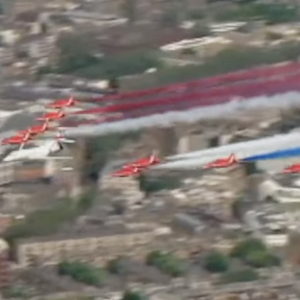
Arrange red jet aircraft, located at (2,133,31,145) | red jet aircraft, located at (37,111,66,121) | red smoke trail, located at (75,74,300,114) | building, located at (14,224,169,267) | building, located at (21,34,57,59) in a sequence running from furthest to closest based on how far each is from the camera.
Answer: building, located at (21,34,57,59)
red jet aircraft, located at (37,111,66,121)
red jet aircraft, located at (2,133,31,145)
building, located at (14,224,169,267)
red smoke trail, located at (75,74,300,114)

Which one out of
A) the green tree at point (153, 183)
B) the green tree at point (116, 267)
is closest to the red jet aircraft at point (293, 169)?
the green tree at point (153, 183)

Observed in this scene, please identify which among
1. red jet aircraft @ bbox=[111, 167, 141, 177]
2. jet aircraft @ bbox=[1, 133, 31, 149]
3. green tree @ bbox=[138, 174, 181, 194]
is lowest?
green tree @ bbox=[138, 174, 181, 194]

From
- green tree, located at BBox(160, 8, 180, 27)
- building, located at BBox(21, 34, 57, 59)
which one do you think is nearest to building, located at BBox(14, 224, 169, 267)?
building, located at BBox(21, 34, 57, 59)

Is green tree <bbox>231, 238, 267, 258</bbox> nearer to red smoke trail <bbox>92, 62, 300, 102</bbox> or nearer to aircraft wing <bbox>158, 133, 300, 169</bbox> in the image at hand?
aircraft wing <bbox>158, 133, 300, 169</bbox>

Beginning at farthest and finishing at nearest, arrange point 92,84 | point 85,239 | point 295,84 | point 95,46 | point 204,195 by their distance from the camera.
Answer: point 95,46, point 92,84, point 204,195, point 85,239, point 295,84

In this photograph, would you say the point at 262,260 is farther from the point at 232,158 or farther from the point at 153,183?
the point at 153,183

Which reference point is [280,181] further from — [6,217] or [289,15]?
[289,15]

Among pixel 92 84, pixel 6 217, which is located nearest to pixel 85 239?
pixel 6 217
